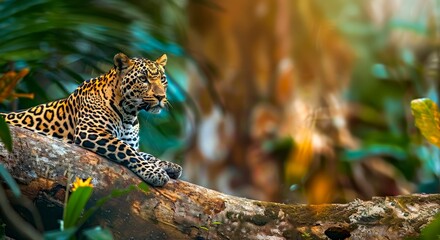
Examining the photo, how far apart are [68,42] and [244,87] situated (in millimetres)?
1585

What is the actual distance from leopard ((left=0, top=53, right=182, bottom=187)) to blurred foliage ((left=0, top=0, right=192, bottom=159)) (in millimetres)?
345

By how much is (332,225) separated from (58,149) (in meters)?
1.14

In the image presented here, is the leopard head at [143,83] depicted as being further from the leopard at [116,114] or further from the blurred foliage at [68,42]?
the blurred foliage at [68,42]

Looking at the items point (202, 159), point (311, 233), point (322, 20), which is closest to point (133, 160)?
point (311, 233)

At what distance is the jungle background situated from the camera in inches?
151

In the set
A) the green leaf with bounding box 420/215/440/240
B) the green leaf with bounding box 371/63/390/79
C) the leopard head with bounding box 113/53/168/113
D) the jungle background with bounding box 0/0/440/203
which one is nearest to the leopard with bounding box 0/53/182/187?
the leopard head with bounding box 113/53/168/113

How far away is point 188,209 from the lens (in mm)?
3078

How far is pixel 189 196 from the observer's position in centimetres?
313

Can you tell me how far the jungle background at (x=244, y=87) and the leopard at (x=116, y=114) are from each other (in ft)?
0.66

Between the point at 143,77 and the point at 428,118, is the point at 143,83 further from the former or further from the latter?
the point at 428,118

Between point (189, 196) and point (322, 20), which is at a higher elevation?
point (322, 20)

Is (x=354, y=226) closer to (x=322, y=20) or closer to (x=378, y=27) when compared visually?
(x=322, y=20)

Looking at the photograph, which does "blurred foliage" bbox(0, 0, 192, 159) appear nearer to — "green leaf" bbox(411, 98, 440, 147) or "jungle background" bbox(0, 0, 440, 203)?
"jungle background" bbox(0, 0, 440, 203)

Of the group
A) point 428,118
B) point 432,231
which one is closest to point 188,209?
point 432,231
